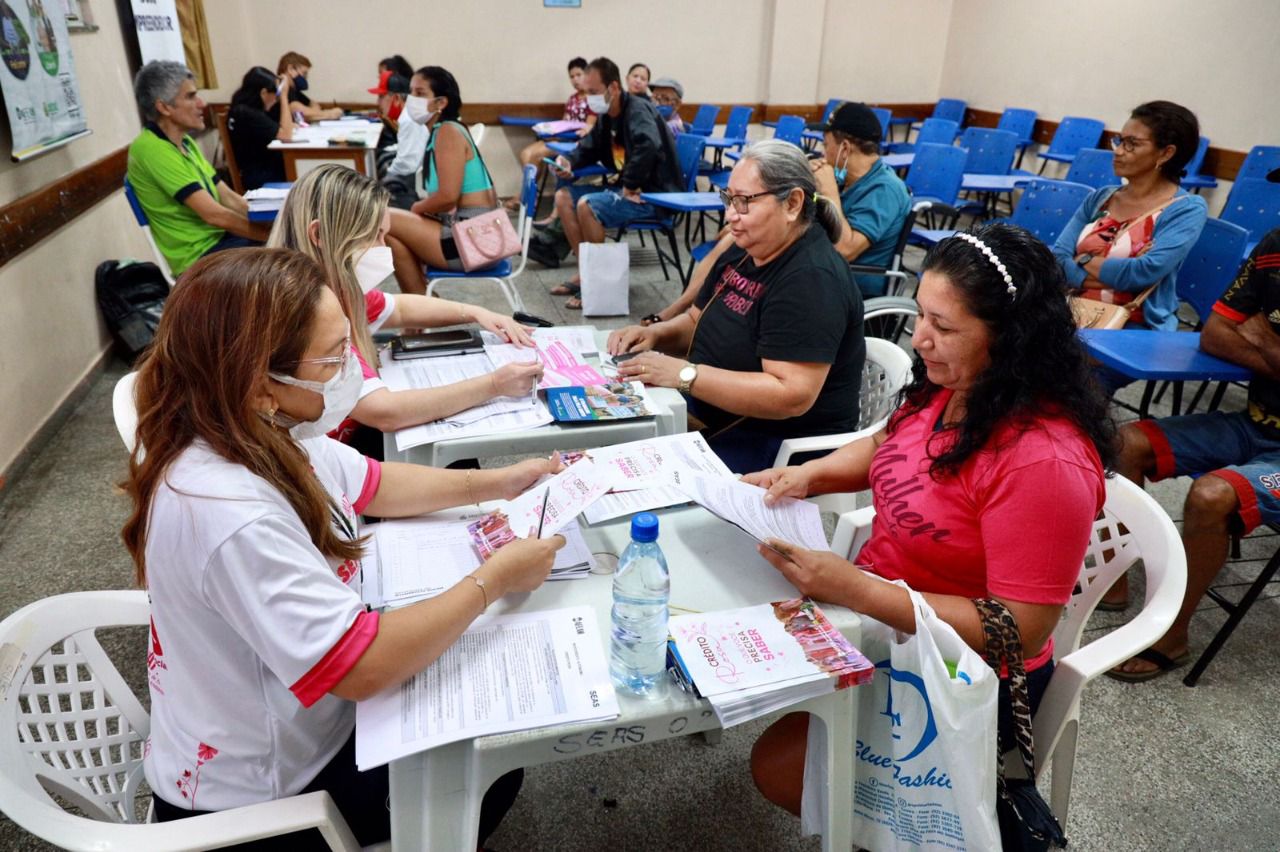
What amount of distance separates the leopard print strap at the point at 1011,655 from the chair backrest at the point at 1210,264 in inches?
106

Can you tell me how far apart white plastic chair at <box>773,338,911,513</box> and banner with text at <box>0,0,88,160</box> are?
10.4 feet

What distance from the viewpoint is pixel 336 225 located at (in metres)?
1.96

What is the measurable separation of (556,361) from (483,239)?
5.66 feet

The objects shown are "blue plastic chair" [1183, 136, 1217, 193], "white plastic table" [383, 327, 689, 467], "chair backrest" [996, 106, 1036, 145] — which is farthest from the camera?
"chair backrest" [996, 106, 1036, 145]

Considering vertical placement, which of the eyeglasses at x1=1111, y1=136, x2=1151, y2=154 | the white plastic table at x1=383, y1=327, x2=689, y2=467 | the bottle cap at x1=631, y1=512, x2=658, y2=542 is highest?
the eyeglasses at x1=1111, y1=136, x2=1151, y2=154

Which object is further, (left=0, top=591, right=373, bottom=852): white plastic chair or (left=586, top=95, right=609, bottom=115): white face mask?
(left=586, top=95, right=609, bottom=115): white face mask

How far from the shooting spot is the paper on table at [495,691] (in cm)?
89

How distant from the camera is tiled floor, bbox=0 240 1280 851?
1624 millimetres

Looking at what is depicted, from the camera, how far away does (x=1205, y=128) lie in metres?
5.82

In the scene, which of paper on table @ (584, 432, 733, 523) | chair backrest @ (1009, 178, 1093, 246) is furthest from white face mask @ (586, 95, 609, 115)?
paper on table @ (584, 432, 733, 523)

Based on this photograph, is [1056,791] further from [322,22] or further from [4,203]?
[322,22]

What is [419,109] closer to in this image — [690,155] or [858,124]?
[690,155]

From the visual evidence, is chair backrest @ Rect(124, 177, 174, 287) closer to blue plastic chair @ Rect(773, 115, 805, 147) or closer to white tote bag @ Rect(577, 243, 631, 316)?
white tote bag @ Rect(577, 243, 631, 316)

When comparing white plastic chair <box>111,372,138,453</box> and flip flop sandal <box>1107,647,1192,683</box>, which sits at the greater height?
white plastic chair <box>111,372,138,453</box>
